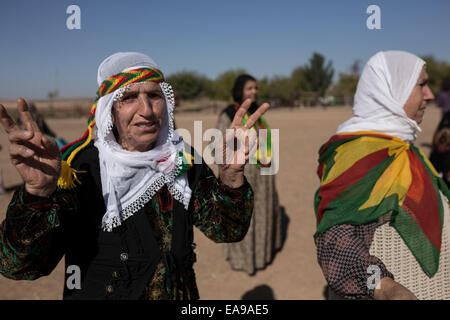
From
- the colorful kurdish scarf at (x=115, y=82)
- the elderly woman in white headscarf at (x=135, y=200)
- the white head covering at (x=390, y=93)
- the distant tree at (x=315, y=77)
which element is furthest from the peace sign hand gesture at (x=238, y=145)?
the distant tree at (x=315, y=77)

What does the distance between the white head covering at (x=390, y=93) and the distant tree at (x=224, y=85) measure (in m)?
53.6

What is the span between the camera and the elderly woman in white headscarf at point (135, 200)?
5.08ft

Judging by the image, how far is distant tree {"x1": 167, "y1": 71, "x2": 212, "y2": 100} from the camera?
51969 millimetres

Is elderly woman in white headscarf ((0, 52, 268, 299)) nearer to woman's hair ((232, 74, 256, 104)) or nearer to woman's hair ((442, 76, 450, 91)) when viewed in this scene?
woman's hair ((232, 74, 256, 104))

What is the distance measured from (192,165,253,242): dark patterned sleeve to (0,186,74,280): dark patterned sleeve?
65 centimetres

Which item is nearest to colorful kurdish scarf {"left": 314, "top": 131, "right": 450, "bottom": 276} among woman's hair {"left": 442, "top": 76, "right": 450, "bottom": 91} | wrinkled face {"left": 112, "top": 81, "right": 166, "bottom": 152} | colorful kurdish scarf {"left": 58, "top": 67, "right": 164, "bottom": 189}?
wrinkled face {"left": 112, "top": 81, "right": 166, "bottom": 152}

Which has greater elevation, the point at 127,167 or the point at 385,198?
the point at 127,167

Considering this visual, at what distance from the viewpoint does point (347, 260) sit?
4.99ft

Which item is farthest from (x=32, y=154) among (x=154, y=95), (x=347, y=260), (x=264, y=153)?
(x=347, y=260)

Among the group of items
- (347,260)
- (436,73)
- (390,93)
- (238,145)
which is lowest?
(347,260)

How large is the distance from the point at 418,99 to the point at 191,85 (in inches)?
2068

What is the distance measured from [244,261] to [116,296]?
2.89 m

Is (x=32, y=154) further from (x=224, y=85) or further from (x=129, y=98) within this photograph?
(x=224, y=85)
